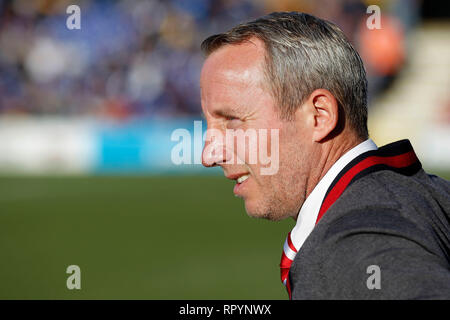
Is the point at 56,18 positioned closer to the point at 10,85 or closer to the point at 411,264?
the point at 10,85

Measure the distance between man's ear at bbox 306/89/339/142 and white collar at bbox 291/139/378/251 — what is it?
10 cm

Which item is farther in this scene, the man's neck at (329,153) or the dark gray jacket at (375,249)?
the man's neck at (329,153)

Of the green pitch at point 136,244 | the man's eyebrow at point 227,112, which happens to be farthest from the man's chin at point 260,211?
the green pitch at point 136,244

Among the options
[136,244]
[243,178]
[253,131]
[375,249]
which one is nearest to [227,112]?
[253,131]

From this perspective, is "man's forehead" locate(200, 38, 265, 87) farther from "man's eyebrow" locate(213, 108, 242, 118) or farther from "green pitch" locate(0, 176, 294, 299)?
"green pitch" locate(0, 176, 294, 299)

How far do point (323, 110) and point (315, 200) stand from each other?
10.3 inches

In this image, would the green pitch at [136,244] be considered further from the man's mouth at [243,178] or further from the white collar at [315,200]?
the white collar at [315,200]

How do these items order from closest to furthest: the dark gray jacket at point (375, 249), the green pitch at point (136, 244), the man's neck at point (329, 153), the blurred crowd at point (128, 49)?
the dark gray jacket at point (375, 249), the man's neck at point (329, 153), the green pitch at point (136, 244), the blurred crowd at point (128, 49)

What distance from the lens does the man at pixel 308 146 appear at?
58.7 inches

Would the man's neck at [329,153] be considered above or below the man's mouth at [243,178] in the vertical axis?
above

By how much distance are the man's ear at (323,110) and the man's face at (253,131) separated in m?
0.04

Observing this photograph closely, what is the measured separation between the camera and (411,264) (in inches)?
51.3

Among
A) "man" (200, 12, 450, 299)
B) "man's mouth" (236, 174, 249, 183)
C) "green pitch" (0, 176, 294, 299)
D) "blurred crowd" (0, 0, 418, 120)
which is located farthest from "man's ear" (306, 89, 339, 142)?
"blurred crowd" (0, 0, 418, 120)

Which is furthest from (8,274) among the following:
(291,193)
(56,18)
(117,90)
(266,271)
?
(56,18)
